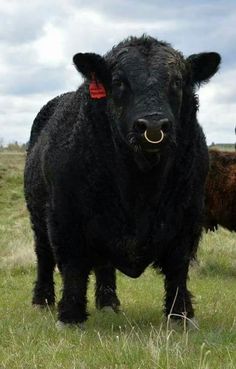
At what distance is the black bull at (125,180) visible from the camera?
5863mm

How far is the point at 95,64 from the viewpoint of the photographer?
6160 millimetres

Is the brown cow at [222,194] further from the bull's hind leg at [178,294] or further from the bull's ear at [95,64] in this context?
the bull's ear at [95,64]

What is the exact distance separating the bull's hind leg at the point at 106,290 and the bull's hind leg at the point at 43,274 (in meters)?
0.57

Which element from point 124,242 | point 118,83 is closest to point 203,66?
point 118,83

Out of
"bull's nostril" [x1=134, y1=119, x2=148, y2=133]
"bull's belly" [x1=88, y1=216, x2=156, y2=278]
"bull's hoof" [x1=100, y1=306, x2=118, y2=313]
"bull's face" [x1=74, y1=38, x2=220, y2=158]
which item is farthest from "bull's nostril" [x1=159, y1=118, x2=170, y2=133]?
"bull's hoof" [x1=100, y1=306, x2=118, y2=313]

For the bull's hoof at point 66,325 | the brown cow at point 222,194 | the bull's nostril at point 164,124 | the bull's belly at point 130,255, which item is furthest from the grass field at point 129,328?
the bull's nostril at point 164,124

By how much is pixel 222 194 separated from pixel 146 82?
22.2 feet

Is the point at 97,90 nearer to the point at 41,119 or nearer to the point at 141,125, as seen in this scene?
the point at 141,125

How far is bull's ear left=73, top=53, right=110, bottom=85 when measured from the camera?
613cm

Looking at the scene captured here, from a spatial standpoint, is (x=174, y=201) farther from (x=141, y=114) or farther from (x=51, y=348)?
(x=51, y=348)

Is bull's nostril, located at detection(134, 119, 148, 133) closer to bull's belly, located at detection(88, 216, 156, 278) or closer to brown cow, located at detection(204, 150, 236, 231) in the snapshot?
bull's belly, located at detection(88, 216, 156, 278)

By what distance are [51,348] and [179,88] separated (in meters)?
2.32

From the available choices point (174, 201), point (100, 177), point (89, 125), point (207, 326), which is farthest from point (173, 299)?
point (89, 125)

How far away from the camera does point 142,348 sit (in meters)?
4.62
